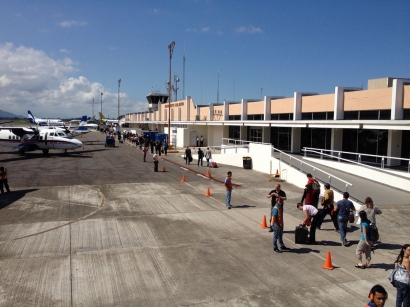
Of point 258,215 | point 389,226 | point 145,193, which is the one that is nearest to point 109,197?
point 145,193

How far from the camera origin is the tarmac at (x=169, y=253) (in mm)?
7137

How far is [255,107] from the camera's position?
1404 inches

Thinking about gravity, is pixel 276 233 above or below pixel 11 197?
above

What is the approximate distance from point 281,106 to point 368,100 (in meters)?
9.69

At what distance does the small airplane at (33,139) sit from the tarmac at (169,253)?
18065mm

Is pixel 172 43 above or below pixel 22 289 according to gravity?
above

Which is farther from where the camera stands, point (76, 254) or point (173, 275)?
point (76, 254)

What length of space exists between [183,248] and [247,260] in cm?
184

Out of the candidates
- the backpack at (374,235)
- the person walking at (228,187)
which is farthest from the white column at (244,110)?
the backpack at (374,235)

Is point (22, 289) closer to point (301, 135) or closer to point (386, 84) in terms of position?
point (386, 84)

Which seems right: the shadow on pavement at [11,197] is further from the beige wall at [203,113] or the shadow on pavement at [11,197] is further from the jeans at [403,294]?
the beige wall at [203,113]

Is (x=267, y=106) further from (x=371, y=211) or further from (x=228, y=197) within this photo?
(x=371, y=211)

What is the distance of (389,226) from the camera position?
12.3 metres

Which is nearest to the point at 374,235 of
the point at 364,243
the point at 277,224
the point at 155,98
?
the point at 364,243
